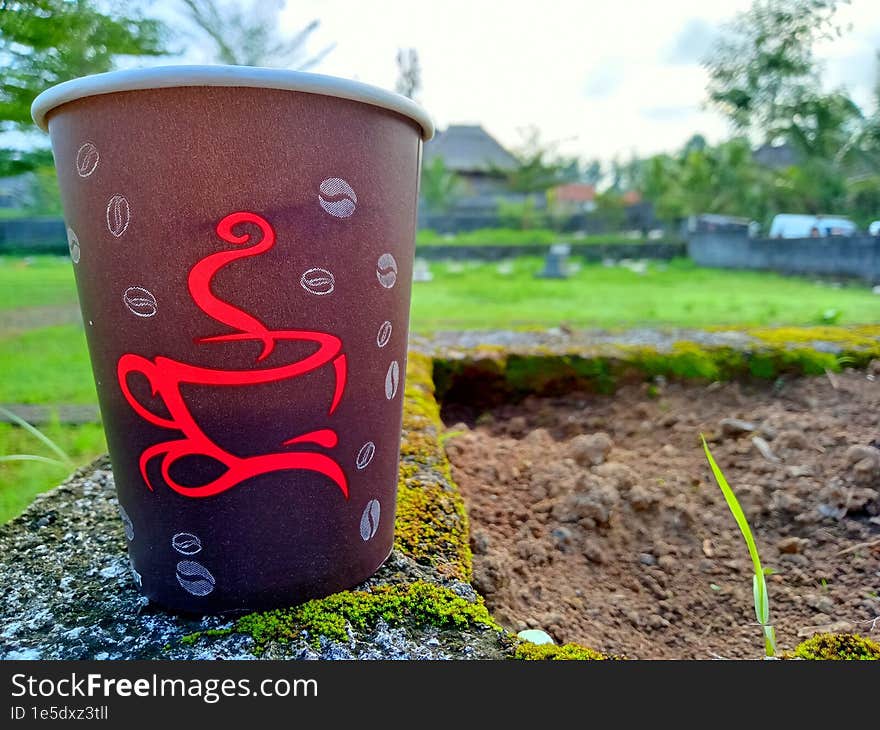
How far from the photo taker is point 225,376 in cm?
82

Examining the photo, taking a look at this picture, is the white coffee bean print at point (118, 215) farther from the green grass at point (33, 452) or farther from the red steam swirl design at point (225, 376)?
the green grass at point (33, 452)

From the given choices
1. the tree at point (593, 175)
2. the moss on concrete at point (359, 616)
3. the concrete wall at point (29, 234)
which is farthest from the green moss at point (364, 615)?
the tree at point (593, 175)

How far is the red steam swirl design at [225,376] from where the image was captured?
791 mm

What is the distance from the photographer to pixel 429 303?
552 cm

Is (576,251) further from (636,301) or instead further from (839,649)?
(839,649)

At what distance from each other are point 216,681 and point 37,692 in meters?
0.22

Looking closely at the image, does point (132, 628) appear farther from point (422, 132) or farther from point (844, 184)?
point (844, 184)

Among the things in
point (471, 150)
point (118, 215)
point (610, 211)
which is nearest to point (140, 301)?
point (118, 215)

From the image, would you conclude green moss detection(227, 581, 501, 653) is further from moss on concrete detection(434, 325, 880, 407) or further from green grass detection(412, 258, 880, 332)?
green grass detection(412, 258, 880, 332)

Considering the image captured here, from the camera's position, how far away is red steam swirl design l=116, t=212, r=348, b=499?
0.79m

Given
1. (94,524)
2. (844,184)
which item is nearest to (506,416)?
(94,524)

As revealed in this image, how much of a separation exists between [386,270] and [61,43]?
1.28m

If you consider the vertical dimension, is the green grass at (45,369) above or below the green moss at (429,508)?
above

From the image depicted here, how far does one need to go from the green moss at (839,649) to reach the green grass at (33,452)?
1.48 metres
